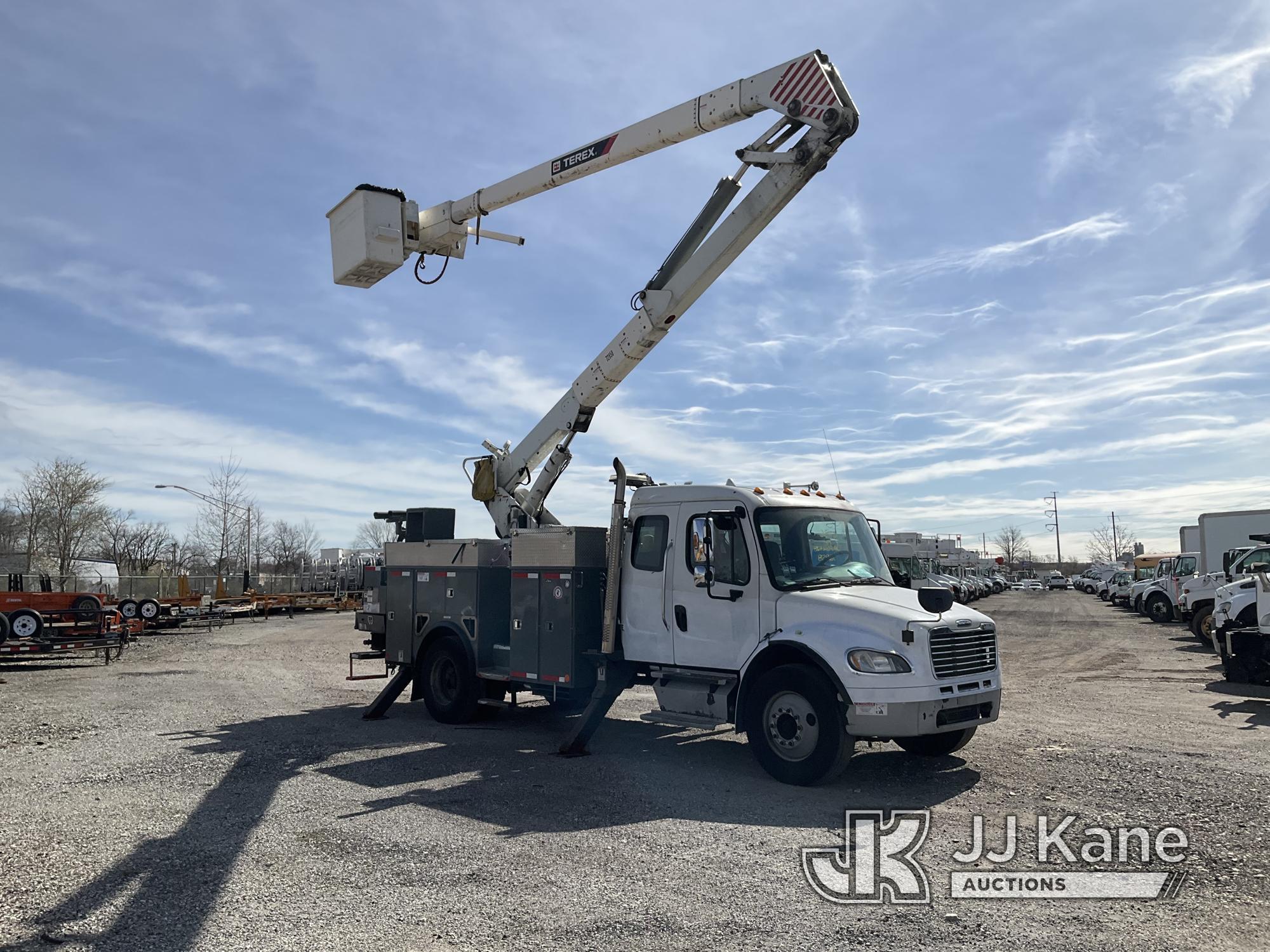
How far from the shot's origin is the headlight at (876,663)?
24.7ft

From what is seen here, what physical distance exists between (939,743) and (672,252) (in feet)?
20.2

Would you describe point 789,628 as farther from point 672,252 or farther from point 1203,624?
point 1203,624

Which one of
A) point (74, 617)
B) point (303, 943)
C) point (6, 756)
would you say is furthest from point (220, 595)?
point (303, 943)

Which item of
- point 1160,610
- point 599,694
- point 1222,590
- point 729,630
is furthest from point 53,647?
point 1160,610

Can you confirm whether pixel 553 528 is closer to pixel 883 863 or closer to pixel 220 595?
pixel 883 863

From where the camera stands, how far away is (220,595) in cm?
3894

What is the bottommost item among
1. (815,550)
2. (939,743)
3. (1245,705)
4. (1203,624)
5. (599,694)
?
(1245,705)

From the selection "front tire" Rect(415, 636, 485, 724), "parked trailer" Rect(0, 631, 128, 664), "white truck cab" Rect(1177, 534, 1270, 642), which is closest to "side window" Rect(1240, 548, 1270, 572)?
"white truck cab" Rect(1177, 534, 1270, 642)

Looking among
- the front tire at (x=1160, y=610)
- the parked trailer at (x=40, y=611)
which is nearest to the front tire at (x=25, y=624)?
the parked trailer at (x=40, y=611)

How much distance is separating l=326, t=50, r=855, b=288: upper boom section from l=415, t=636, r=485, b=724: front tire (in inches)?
184

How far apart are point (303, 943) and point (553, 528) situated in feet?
19.9

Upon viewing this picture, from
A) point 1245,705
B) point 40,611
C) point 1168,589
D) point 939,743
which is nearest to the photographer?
point 939,743

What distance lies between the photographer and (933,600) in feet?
25.4

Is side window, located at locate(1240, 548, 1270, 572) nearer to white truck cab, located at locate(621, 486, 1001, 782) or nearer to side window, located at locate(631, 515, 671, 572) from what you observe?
white truck cab, located at locate(621, 486, 1001, 782)
